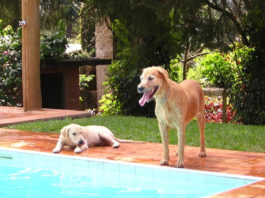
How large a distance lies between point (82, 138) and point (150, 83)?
1.97 meters

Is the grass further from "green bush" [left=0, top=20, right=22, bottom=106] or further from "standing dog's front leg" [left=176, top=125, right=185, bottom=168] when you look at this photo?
"green bush" [left=0, top=20, right=22, bottom=106]

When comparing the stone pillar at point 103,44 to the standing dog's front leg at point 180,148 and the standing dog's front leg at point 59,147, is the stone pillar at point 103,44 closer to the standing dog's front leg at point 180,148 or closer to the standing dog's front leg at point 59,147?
the standing dog's front leg at point 59,147

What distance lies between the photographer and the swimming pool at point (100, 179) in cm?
592

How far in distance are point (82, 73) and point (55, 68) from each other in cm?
707

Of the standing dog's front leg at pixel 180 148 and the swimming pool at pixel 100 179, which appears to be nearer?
the swimming pool at pixel 100 179

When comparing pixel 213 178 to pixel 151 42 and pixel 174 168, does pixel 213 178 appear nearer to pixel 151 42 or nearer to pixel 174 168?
pixel 174 168

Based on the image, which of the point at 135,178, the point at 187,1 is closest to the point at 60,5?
the point at 187,1

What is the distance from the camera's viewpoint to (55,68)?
15859 mm

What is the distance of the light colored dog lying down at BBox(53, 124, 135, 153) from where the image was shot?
25.0 feet

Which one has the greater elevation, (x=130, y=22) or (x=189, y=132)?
(x=130, y=22)

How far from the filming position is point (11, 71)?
14977mm

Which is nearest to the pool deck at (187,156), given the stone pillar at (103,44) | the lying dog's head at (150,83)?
the lying dog's head at (150,83)

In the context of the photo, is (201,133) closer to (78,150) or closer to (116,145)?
(116,145)

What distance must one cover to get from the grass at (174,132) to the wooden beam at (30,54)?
2046 millimetres
